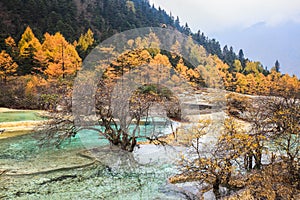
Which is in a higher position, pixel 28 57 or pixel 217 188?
pixel 28 57

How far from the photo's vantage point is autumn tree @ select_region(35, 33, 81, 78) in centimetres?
2175

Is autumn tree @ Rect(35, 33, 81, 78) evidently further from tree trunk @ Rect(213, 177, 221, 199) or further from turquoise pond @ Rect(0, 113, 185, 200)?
tree trunk @ Rect(213, 177, 221, 199)

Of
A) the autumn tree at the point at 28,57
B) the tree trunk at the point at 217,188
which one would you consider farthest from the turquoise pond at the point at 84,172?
the autumn tree at the point at 28,57

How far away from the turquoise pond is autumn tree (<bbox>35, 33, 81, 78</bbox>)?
40.9 ft

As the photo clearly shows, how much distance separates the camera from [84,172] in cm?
710

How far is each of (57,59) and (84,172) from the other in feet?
57.5

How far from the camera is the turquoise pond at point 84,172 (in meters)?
5.84

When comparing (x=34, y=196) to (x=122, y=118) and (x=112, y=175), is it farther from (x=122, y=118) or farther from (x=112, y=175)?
(x=122, y=118)

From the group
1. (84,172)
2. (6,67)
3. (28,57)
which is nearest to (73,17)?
(28,57)

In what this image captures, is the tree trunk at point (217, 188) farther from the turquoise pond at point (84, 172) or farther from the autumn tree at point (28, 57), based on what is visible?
the autumn tree at point (28, 57)

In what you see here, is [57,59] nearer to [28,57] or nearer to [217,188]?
[28,57]

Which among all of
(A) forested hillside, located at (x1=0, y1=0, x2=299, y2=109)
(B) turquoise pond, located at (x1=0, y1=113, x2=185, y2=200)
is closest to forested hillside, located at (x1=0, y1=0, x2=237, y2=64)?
(A) forested hillside, located at (x1=0, y1=0, x2=299, y2=109)

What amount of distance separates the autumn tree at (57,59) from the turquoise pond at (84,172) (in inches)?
491

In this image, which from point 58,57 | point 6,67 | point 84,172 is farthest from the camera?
point 58,57
